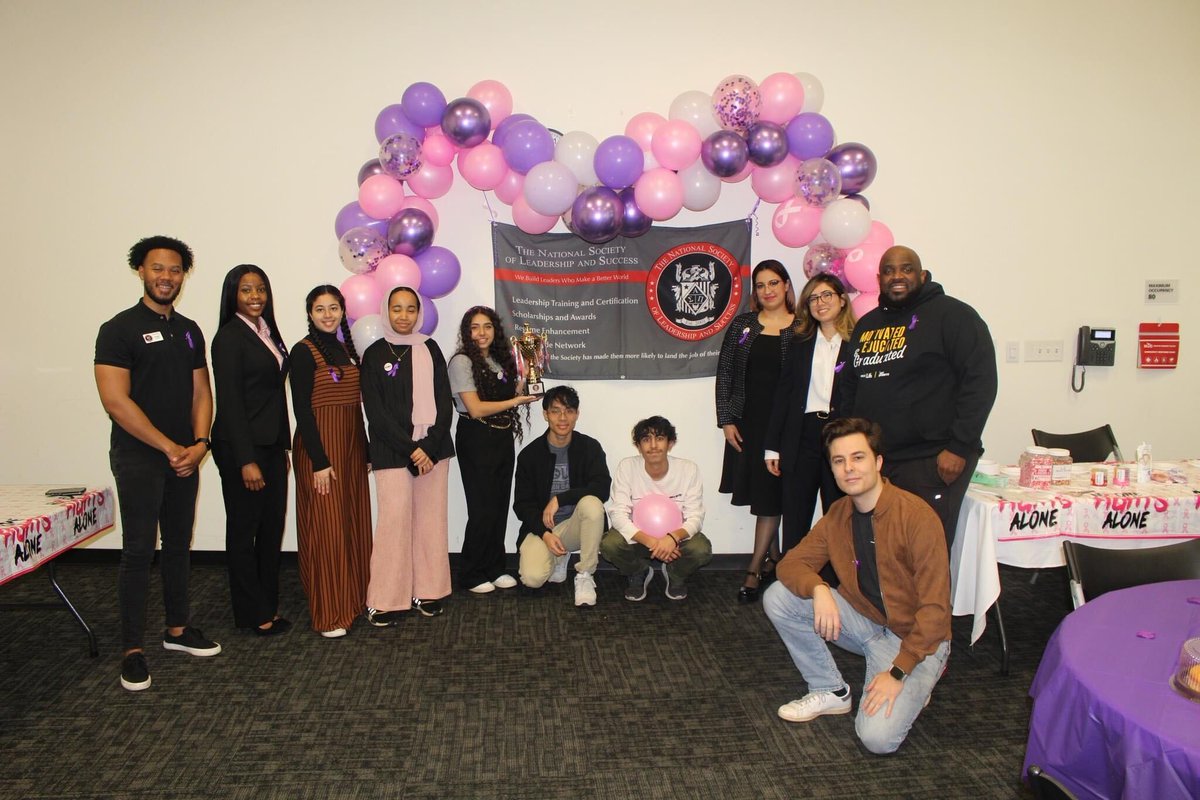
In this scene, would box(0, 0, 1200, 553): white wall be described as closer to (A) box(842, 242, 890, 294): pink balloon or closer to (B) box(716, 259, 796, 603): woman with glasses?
(B) box(716, 259, 796, 603): woman with glasses

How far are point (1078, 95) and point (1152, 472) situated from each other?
2204mm

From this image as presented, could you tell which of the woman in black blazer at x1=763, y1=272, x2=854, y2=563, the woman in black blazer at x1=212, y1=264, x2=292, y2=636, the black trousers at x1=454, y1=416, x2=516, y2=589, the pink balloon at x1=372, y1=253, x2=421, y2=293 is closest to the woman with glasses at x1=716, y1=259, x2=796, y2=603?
the woman in black blazer at x1=763, y1=272, x2=854, y2=563

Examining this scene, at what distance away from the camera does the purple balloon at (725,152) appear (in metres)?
3.37

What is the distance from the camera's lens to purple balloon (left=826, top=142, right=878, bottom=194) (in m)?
3.52

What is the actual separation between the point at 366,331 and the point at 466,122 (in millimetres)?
1058

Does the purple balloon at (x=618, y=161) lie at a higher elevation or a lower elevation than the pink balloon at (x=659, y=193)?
higher

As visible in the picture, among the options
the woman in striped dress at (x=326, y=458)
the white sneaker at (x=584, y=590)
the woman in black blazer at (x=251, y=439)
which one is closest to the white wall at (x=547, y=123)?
the white sneaker at (x=584, y=590)

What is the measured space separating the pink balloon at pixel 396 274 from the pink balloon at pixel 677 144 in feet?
4.16

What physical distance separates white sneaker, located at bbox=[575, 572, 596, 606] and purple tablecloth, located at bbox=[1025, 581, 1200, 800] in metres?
2.10

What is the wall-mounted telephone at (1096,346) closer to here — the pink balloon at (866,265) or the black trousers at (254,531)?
the pink balloon at (866,265)

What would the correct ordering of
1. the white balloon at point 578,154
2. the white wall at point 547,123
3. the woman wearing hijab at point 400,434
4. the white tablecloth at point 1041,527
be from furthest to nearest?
the white wall at point 547,123, the white balloon at point 578,154, the woman wearing hijab at point 400,434, the white tablecloth at point 1041,527

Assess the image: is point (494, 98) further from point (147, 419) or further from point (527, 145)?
point (147, 419)

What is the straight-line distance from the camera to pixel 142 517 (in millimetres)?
2748

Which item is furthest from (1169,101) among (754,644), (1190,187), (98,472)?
(98,472)
